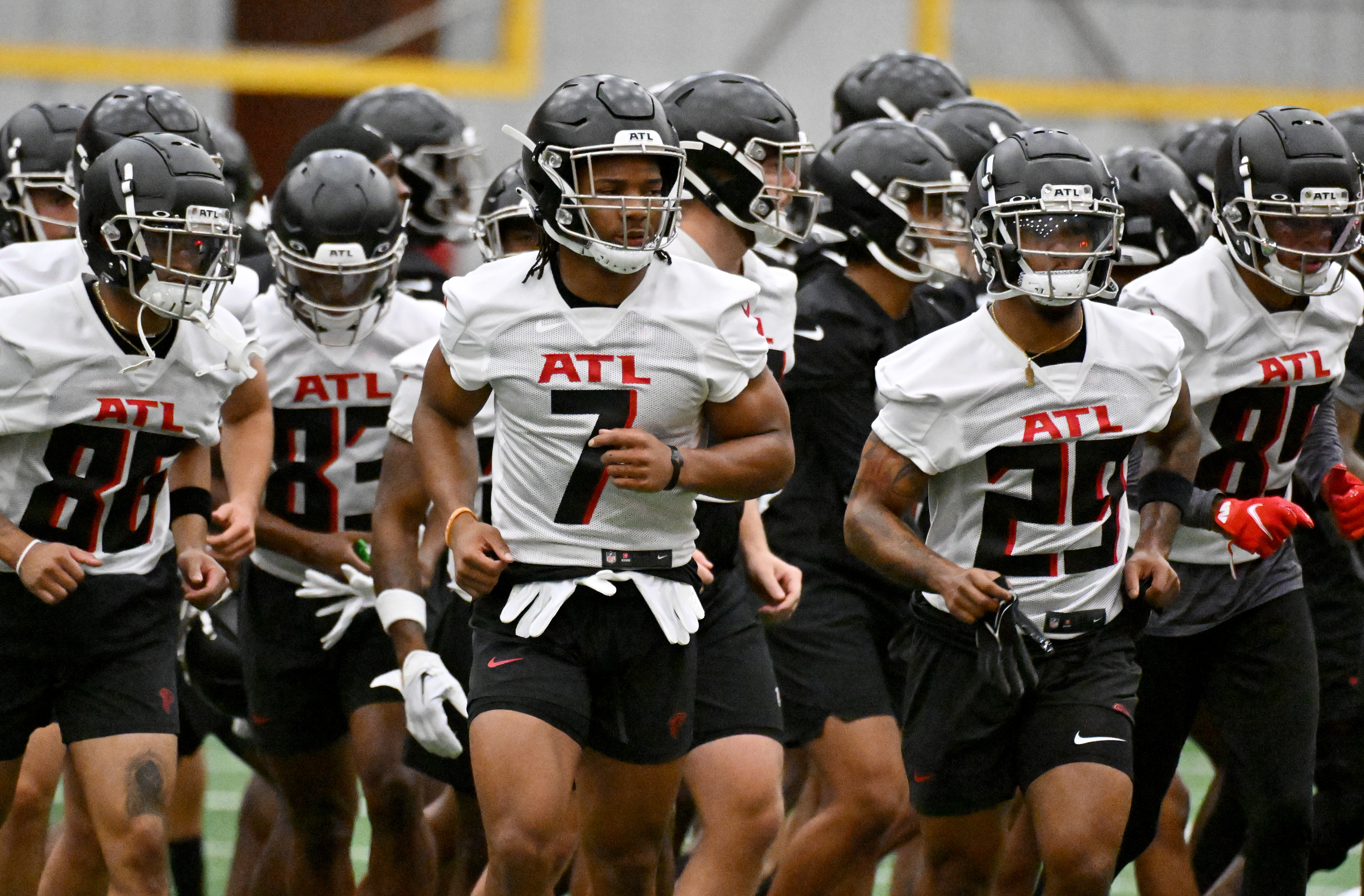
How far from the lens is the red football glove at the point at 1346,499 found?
4895 millimetres

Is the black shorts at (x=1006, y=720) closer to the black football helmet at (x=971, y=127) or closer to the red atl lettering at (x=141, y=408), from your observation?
the red atl lettering at (x=141, y=408)

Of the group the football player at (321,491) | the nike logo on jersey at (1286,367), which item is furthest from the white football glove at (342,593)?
the nike logo on jersey at (1286,367)

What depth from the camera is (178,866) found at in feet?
20.1

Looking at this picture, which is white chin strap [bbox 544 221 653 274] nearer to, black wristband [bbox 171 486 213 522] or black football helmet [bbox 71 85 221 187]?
black wristband [bbox 171 486 213 522]

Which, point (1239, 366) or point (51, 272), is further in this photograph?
point (51, 272)

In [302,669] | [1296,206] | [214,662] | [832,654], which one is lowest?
[214,662]

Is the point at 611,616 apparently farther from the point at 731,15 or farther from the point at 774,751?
the point at 731,15

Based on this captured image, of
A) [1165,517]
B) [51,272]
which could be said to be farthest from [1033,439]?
[51,272]

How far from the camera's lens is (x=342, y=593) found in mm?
5297

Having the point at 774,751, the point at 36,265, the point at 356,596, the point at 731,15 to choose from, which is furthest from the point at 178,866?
the point at 731,15

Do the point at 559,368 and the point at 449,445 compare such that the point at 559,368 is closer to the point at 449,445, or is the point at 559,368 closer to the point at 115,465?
the point at 449,445

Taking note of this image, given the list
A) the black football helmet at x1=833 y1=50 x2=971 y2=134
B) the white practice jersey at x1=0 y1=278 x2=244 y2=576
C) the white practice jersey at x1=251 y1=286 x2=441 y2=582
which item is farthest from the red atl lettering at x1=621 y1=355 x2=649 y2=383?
the black football helmet at x1=833 y1=50 x2=971 y2=134

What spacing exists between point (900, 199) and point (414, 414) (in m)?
1.75

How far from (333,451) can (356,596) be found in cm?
41
